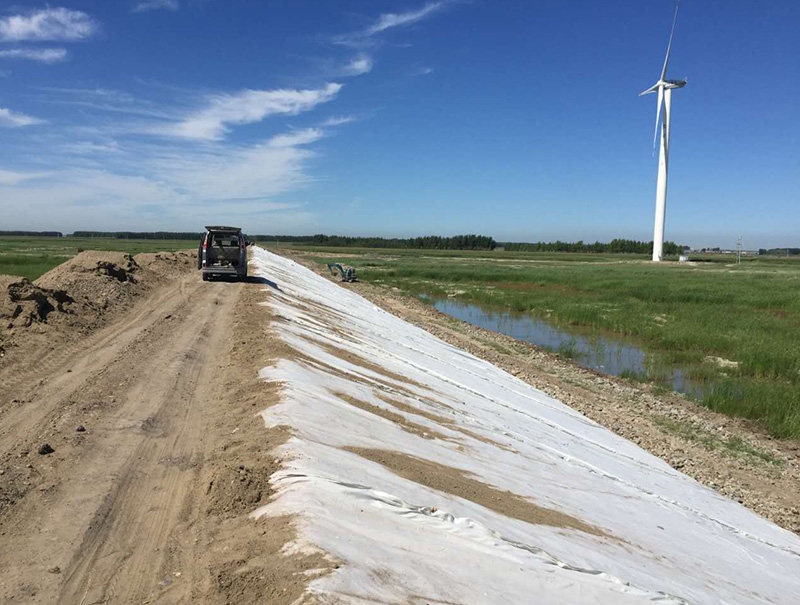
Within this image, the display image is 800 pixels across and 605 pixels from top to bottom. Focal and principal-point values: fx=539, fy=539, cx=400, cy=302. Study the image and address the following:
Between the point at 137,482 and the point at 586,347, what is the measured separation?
20.2m

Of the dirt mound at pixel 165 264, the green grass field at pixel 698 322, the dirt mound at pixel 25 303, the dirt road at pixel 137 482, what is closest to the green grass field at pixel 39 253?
the dirt mound at pixel 165 264

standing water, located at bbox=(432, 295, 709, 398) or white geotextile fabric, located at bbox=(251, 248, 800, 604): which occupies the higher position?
white geotextile fabric, located at bbox=(251, 248, 800, 604)

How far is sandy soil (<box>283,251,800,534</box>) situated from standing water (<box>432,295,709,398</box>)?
3.65 feet

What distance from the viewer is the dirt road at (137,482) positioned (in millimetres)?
3322

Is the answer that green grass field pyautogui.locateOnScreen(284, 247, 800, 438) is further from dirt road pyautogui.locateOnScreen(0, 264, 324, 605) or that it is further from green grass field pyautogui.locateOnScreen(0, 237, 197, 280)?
green grass field pyautogui.locateOnScreen(0, 237, 197, 280)

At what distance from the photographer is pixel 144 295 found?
17.3 metres

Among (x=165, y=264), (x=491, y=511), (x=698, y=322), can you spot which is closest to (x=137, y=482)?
(x=491, y=511)

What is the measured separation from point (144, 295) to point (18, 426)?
12278mm

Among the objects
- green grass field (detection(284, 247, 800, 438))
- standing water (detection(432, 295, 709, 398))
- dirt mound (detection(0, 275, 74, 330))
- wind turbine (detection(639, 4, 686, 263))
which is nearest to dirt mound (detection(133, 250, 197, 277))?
dirt mound (detection(0, 275, 74, 330))

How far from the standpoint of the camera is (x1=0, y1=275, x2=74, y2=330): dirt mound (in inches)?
407

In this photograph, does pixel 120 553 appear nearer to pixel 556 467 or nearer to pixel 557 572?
pixel 557 572

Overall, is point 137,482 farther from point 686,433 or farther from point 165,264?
point 165,264

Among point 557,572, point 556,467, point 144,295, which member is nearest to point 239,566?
point 557,572

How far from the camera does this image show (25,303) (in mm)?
10844
